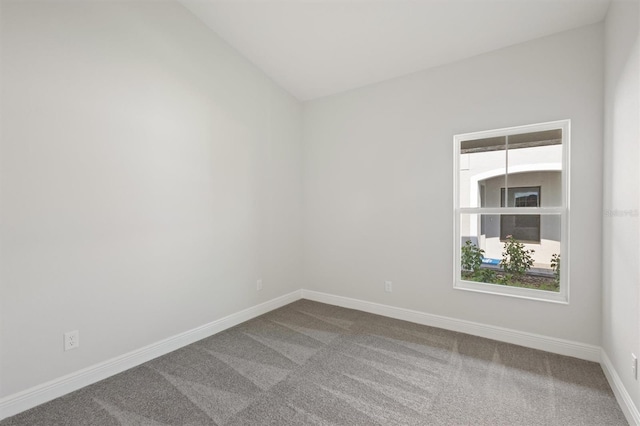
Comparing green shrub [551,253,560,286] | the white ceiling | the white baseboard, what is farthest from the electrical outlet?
green shrub [551,253,560,286]

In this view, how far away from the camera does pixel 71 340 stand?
6.74 feet

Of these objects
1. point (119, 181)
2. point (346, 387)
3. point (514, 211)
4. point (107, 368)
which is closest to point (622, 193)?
point (514, 211)

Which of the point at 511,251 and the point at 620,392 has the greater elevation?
the point at 511,251

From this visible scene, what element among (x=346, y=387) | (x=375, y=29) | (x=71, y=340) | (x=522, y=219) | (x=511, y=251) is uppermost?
(x=375, y=29)

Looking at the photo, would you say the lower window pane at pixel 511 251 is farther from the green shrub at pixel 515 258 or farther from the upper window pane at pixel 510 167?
the upper window pane at pixel 510 167

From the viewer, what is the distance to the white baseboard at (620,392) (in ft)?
5.37

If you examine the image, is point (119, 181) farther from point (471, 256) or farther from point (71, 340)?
point (471, 256)

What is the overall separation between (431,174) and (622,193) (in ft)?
4.86

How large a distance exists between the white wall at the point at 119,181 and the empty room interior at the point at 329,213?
15mm

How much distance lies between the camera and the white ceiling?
7.74 ft

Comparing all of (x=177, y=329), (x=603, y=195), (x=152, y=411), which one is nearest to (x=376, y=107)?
(x=603, y=195)

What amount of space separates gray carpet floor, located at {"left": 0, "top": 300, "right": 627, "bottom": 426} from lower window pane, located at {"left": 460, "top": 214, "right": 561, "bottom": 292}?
633mm

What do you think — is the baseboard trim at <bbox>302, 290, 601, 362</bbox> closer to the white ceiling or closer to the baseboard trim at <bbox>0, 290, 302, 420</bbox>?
the baseboard trim at <bbox>0, 290, 302, 420</bbox>

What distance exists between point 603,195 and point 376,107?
2.27 meters
